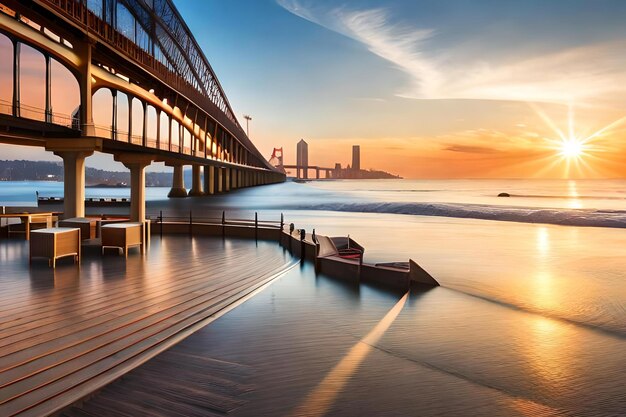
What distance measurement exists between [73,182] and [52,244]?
1131 cm

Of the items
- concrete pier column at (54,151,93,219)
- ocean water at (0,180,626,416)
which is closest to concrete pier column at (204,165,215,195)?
concrete pier column at (54,151,93,219)

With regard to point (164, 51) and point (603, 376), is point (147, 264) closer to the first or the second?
point (603, 376)

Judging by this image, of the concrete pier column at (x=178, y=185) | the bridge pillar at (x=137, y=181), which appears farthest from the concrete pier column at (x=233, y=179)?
the bridge pillar at (x=137, y=181)

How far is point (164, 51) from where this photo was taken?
57.5m

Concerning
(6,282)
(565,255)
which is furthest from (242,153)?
(6,282)

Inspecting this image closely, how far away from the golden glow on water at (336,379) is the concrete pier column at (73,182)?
56.7 ft

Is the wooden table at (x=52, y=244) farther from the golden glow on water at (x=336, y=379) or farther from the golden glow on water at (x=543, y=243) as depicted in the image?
the golden glow on water at (x=543, y=243)

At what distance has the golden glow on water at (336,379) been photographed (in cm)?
435

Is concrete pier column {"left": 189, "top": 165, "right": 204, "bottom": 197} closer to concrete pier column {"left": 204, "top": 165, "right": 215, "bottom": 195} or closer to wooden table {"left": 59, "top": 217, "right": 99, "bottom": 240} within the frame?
concrete pier column {"left": 204, "top": 165, "right": 215, "bottom": 195}

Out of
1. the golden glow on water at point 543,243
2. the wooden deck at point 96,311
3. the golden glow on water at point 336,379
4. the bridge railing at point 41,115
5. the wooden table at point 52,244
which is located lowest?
the golden glow on water at point 543,243

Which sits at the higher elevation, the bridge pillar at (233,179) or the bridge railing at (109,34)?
the bridge railing at (109,34)

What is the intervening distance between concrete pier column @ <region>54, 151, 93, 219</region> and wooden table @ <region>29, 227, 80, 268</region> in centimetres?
1059

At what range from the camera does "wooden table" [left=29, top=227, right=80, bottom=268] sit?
9.74 metres

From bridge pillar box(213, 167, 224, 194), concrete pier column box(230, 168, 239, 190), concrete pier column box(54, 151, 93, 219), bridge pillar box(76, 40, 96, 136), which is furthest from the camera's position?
concrete pier column box(230, 168, 239, 190)
